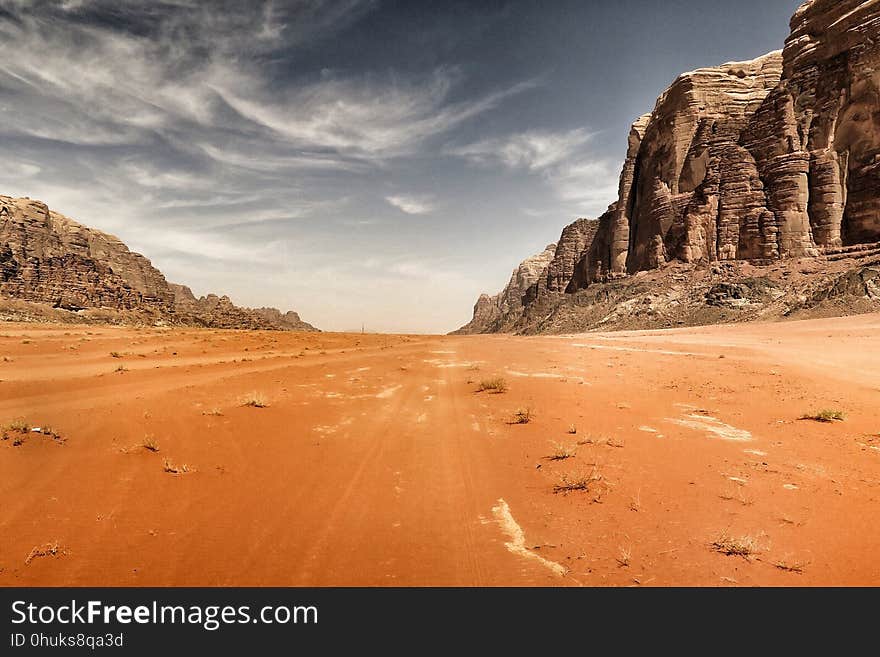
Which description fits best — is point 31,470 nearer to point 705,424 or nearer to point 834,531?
point 834,531

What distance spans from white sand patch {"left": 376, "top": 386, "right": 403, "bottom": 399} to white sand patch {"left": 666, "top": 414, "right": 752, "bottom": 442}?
5.79 metres

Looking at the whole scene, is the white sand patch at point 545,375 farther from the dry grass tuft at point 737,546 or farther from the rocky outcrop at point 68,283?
the rocky outcrop at point 68,283

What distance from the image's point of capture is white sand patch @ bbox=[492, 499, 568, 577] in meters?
3.12

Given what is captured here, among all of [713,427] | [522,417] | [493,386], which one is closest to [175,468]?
[522,417]

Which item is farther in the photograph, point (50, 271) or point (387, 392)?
point (50, 271)

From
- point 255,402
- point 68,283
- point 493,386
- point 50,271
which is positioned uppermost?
point 50,271

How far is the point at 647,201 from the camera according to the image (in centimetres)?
6481

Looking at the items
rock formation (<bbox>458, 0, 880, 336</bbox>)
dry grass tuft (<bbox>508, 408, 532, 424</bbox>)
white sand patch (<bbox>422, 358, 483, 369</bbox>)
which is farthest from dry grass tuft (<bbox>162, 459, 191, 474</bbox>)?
rock formation (<bbox>458, 0, 880, 336</bbox>)

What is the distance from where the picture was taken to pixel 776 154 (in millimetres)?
50344

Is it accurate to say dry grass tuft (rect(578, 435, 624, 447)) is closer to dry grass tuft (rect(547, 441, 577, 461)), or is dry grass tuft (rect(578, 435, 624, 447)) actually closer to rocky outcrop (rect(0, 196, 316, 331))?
dry grass tuft (rect(547, 441, 577, 461))

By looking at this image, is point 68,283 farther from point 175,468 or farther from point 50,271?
point 175,468

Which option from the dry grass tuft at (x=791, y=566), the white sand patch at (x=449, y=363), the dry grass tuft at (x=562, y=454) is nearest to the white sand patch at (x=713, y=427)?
the dry grass tuft at (x=562, y=454)

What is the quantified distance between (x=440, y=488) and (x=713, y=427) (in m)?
4.94
